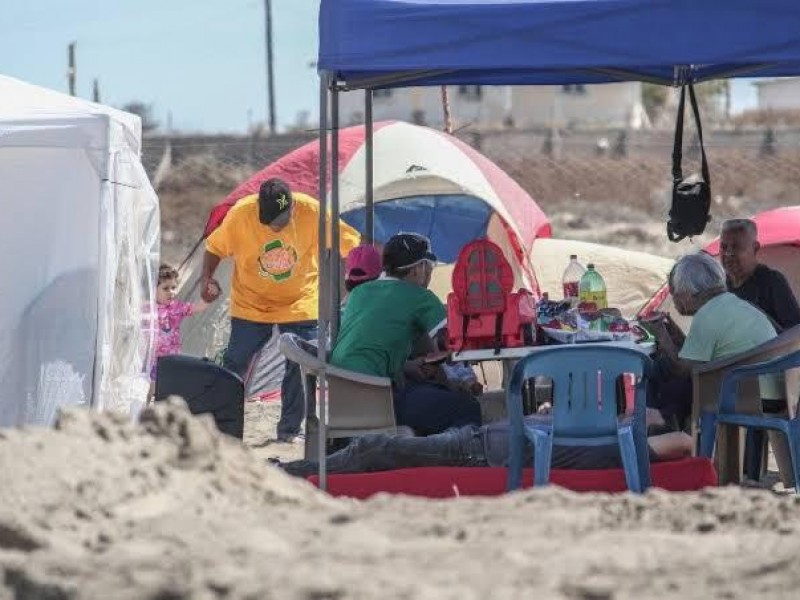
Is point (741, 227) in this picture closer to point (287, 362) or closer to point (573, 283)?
point (573, 283)

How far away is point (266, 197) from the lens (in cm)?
973

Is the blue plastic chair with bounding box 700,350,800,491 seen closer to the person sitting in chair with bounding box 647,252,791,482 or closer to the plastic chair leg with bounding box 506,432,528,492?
the person sitting in chair with bounding box 647,252,791,482

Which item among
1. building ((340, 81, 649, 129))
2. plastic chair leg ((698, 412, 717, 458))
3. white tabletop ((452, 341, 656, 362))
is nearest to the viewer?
white tabletop ((452, 341, 656, 362))

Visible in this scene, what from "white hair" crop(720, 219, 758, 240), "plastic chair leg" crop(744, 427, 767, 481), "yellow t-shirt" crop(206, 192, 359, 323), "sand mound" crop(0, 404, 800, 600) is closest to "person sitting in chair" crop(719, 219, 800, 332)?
"white hair" crop(720, 219, 758, 240)

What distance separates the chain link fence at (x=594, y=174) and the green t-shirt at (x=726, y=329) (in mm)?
19925

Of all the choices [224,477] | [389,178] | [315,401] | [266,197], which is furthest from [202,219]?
[224,477]

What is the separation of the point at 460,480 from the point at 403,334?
31.0 inches

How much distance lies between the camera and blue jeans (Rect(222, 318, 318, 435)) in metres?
9.70

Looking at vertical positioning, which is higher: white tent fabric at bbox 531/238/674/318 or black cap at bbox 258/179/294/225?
black cap at bbox 258/179/294/225

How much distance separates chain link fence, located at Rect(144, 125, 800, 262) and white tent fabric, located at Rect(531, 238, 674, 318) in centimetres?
1455

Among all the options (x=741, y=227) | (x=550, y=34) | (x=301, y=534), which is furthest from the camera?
(x=741, y=227)

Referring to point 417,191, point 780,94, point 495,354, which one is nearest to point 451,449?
point 495,354

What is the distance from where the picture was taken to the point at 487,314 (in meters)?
7.02

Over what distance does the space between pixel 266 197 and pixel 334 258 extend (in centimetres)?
181
